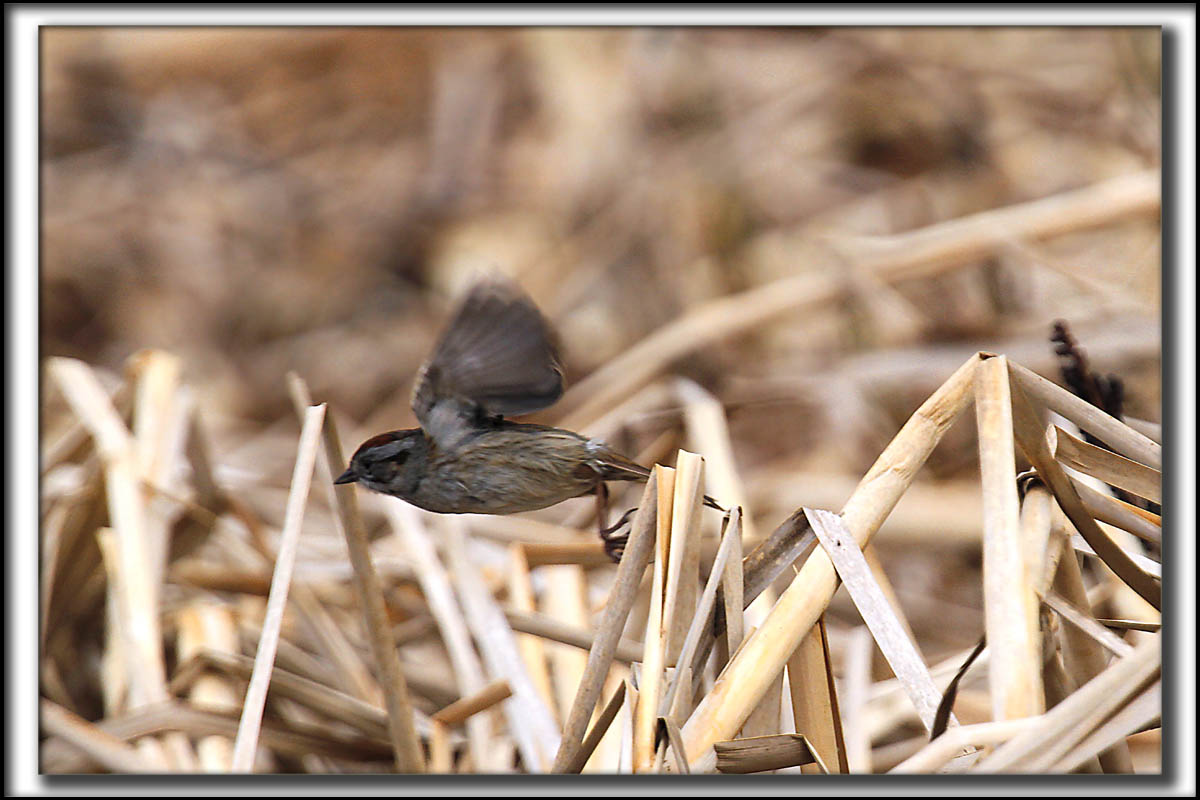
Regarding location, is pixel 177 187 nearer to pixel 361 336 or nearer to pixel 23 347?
pixel 361 336

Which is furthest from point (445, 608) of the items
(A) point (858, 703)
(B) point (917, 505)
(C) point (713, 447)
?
(B) point (917, 505)

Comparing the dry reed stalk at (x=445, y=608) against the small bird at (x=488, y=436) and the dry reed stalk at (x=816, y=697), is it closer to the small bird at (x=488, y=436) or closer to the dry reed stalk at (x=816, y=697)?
the small bird at (x=488, y=436)

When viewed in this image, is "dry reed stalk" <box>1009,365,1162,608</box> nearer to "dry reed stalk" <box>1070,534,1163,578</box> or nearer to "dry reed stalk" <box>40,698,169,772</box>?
"dry reed stalk" <box>1070,534,1163,578</box>

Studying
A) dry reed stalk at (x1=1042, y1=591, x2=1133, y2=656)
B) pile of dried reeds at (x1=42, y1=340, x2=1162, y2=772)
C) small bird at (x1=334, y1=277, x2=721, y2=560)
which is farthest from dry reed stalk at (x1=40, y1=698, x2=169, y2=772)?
dry reed stalk at (x1=1042, y1=591, x2=1133, y2=656)

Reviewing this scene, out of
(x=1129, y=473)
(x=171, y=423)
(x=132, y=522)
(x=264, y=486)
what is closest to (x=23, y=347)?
(x=132, y=522)

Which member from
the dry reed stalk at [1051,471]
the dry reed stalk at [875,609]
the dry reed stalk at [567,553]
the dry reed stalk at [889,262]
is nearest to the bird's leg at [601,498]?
the dry reed stalk at [567,553]

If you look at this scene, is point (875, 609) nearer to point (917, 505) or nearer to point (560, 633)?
point (560, 633)
